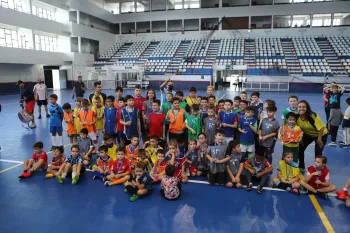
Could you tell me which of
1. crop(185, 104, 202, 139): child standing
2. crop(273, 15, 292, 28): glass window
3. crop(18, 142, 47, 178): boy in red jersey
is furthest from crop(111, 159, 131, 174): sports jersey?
crop(273, 15, 292, 28): glass window

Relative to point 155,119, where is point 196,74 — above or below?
above

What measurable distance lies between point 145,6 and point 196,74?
17548mm

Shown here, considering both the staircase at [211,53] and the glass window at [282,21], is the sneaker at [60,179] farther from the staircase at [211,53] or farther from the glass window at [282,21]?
the glass window at [282,21]

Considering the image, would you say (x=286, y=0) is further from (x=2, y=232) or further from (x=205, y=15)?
(x=2, y=232)

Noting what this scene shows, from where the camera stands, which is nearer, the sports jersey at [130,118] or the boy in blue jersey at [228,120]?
the boy in blue jersey at [228,120]

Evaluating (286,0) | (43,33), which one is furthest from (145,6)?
(286,0)

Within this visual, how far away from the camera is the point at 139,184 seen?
4375 mm

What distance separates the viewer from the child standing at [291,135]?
4.78 m

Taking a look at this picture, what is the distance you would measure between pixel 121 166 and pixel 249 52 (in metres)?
27.8

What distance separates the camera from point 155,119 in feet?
19.2

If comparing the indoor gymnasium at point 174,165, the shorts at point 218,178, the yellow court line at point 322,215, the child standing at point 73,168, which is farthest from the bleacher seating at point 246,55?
the yellow court line at point 322,215

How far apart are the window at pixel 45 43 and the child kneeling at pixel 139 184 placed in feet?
85.0

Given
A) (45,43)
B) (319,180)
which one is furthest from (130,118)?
(45,43)

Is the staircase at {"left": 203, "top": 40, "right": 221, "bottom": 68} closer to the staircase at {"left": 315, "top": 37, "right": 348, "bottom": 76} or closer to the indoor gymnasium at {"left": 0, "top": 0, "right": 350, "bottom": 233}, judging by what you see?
the staircase at {"left": 315, "top": 37, "right": 348, "bottom": 76}
